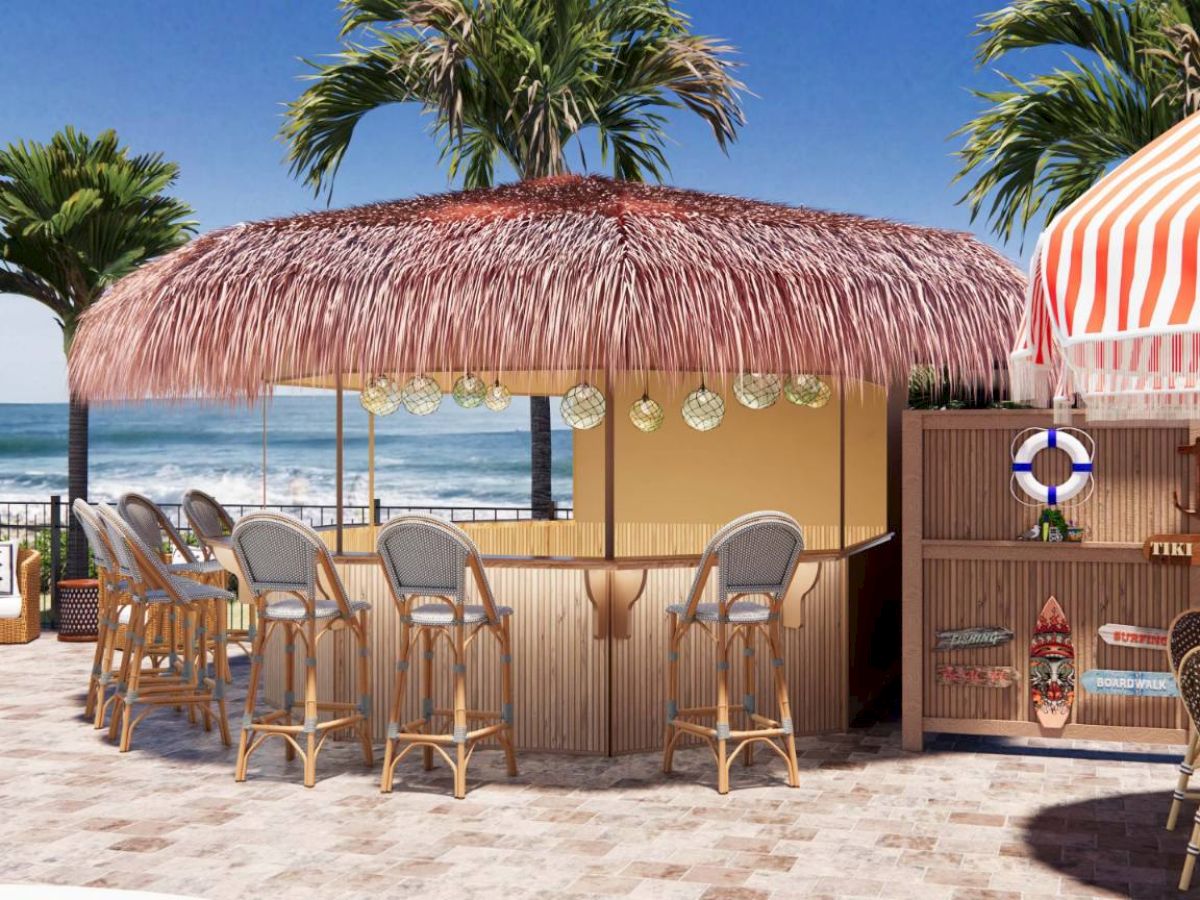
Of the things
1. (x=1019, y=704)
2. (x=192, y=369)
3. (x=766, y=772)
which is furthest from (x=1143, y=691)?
(x=192, y=369)

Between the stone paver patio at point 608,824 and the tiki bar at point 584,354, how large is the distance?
1.10 feet

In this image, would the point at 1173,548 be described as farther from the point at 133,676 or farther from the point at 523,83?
the point at 523,83

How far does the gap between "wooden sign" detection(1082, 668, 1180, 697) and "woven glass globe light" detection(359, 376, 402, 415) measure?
415 centimetres

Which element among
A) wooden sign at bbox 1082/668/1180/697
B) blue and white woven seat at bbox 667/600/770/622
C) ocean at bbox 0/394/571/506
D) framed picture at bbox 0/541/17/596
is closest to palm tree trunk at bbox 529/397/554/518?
framed picture at bbox 0/541/17/596

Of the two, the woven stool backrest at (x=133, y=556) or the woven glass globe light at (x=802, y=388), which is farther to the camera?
the woven glass globe light at (x=802, y=388)

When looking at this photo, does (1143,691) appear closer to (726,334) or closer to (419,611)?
(726,334)

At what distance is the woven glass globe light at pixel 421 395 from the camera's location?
8094mm

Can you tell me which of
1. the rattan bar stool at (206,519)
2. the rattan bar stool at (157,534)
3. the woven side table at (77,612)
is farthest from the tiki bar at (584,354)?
the woven side table at (77,612)

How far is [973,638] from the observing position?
21.6ft

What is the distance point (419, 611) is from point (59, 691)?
12.3ft

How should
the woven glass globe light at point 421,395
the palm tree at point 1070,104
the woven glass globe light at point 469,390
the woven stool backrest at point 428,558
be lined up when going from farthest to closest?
1. the palm tree at point 1070,104
2. the woven glass globe light at point 469,390
3. the woven glass globe light at point 421,395
4. the woven stool backrest at point 428,558

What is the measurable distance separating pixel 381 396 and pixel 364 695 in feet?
7.48

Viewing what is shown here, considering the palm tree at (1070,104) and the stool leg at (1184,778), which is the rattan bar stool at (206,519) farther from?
the palm tree at (1070,104)

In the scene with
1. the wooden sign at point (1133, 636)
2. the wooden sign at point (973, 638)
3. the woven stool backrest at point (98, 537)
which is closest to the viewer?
the wooden sign at point (1133, 636)
